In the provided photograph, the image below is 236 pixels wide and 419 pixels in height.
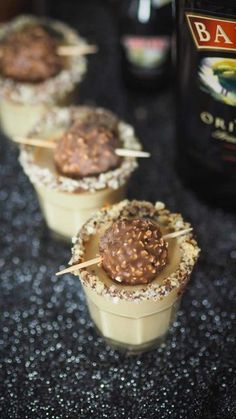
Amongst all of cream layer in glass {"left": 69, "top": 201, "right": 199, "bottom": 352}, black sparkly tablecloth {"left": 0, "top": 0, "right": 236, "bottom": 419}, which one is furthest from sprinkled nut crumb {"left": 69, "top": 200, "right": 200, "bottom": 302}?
black sparkly tablecloth {"left": 0, "top": 0, "right": 236, "bottom": 419}

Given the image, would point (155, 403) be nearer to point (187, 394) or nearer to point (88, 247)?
point (187, 394)

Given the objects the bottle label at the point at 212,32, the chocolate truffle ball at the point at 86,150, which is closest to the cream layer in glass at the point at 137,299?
the chocolate truffle ball at the point at 86,150

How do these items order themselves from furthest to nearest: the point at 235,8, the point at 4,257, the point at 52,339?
the point at 4,257 < the point at 52,339 < the point at 235,8

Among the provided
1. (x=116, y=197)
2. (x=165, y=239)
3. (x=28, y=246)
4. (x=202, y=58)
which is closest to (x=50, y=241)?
(x=28, y=246)

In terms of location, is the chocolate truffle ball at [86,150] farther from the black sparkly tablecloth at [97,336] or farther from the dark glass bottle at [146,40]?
the dark glass bottle at [146,40]

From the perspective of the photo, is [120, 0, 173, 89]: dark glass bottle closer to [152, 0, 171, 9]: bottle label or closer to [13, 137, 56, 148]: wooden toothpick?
[152, 0, 171, 9]: bottle label

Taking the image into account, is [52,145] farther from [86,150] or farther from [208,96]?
[208,96]
